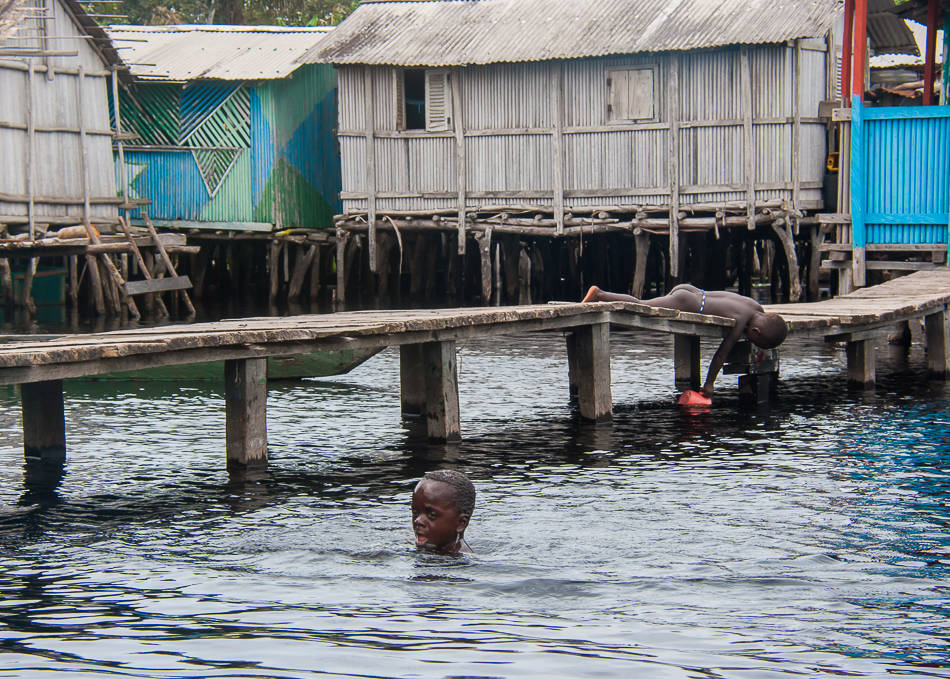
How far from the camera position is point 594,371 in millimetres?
12531

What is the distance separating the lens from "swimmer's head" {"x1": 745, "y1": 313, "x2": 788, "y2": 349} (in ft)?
42.5

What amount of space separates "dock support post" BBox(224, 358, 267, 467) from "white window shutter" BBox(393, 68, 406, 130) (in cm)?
1553

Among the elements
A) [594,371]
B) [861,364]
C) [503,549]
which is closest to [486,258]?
[861,364]

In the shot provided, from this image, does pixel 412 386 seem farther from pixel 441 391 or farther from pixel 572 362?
pixel 572 362

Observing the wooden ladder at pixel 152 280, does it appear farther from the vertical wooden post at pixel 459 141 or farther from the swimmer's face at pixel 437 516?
the swimmer's face at pixel 437 516

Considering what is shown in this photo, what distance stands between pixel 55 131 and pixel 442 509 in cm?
1705

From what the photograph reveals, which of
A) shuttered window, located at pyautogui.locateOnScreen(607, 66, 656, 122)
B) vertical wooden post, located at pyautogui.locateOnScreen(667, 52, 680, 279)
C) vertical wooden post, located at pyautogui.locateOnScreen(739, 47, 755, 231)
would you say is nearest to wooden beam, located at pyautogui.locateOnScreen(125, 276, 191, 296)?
shuttered window, located at pyautogui.locateOnScreen(607, 66, 656, 122)

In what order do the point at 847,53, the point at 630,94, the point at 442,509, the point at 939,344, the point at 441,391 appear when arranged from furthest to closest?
the point at 630,94 < the point at 847,53 < the point at 939,344 < the point at 441,391 < the point at 442,509

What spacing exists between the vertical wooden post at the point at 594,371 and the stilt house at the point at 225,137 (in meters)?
16.3

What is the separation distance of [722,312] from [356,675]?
833cm

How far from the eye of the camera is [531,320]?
38.7 feet

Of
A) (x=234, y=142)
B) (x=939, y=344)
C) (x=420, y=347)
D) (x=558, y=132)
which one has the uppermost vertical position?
(x=234, y=142)

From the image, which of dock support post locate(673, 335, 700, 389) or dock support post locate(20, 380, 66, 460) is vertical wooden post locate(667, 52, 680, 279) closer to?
dock support post locate(673, 335, 700, 389)

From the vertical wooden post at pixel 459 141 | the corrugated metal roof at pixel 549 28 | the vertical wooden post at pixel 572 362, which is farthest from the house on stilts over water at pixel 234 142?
the vertical wooden post at pixel 572 362
